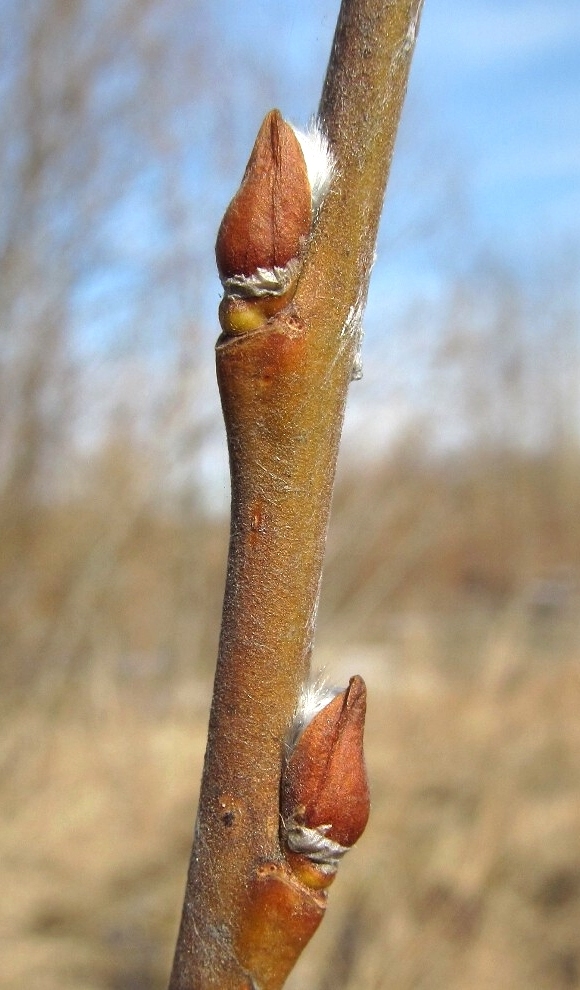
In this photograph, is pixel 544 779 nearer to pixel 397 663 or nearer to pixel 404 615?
pixel 397 663

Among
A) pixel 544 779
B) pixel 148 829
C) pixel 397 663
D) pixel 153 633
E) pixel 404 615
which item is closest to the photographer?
pixel 148 829

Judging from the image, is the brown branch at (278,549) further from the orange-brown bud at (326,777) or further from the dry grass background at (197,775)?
the dry grass background at (197,775)

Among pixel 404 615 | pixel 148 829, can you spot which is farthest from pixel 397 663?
pixel 148 829

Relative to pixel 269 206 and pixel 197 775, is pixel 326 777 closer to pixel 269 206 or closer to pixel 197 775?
pixel 269 206

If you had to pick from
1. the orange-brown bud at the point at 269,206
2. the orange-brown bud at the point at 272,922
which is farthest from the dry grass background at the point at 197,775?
the orange-brown bud at the point at 269,206

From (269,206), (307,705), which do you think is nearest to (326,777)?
(307,705)

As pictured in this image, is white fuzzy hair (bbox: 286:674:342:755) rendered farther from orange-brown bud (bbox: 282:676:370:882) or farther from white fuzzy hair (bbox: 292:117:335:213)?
white fuzzy hair (bbox: 292:117:335:213)

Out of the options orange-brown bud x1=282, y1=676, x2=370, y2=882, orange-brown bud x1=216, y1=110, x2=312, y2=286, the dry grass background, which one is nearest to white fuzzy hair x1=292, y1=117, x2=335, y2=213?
orange-brown bud x1=216, y1=110, x2=312, y2=286
